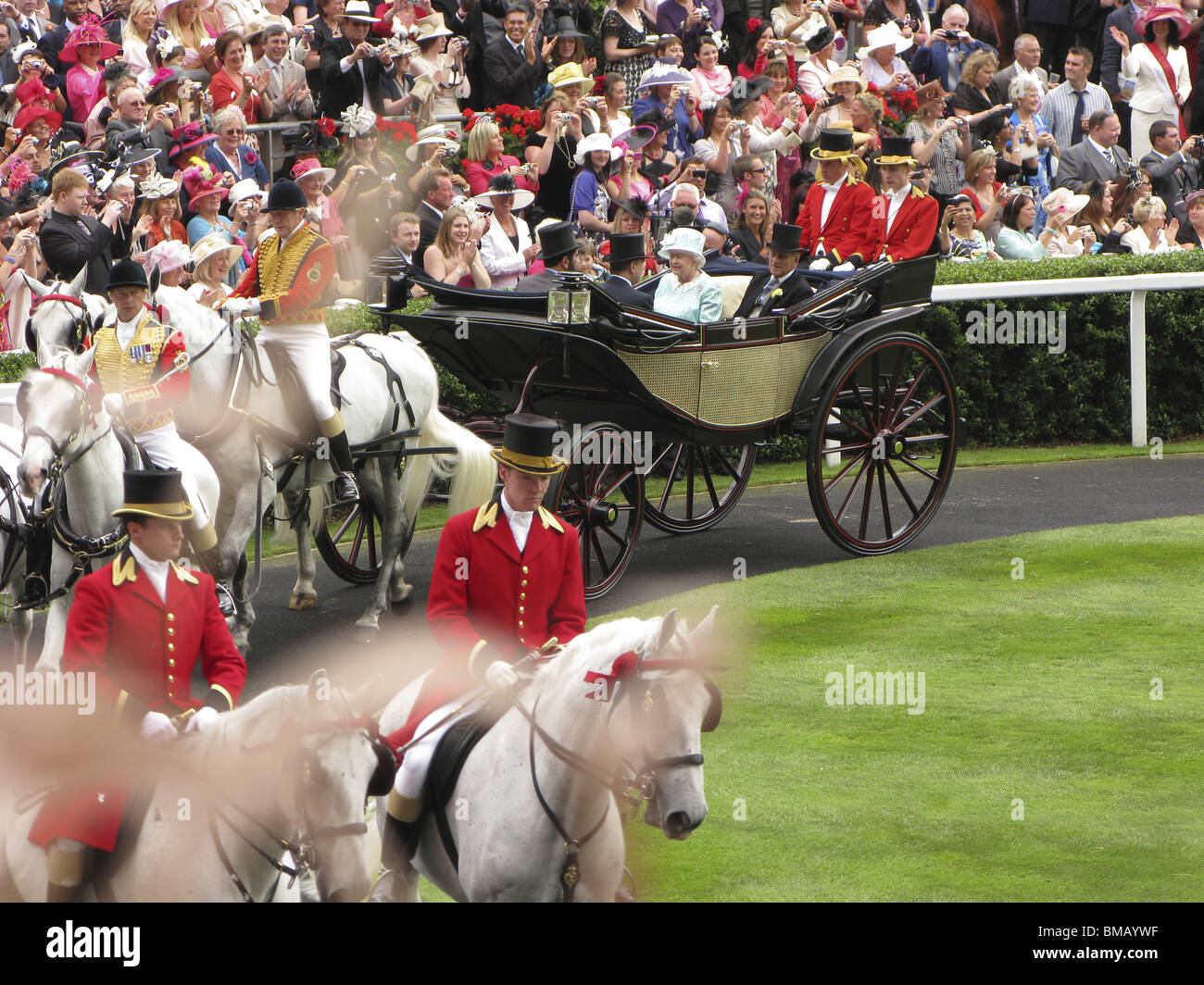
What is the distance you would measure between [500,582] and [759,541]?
21.0ft

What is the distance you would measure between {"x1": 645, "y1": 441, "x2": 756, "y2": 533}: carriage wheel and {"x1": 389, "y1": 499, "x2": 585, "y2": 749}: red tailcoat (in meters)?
5.77

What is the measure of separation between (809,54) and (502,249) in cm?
712

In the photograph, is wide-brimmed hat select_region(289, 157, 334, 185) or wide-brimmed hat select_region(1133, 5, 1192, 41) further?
wide-brimmed hat select_region(1133, 5, 1192, 41)

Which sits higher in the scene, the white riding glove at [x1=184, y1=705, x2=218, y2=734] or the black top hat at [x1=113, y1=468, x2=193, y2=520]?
the black top hat at [x1=113, y1=468, x2=193, y2=520]

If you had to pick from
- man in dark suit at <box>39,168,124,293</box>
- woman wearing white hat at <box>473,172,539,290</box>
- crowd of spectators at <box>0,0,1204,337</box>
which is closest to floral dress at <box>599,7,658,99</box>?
crowd of spectators at <box>0,0,1204,337</box>

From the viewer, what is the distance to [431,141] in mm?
14656

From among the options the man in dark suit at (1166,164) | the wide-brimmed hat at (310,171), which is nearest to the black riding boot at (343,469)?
the wide-brimmed hat at (310,171)

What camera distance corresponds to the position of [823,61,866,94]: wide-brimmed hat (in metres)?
17.2

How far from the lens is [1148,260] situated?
15.5 m

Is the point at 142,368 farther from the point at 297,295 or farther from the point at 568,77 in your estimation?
the point at 568,77

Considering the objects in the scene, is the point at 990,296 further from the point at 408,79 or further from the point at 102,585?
the point at 102,585

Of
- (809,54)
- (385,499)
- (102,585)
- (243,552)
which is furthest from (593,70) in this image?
(102,585)

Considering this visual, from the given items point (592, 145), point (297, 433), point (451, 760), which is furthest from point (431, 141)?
point (451, 760)

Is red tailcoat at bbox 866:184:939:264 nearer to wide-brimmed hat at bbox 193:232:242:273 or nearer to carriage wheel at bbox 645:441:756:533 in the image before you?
carriage wheel at bbox 645:441:756:533
